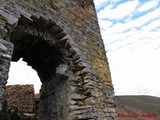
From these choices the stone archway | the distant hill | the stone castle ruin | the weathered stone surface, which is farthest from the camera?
the distant hill

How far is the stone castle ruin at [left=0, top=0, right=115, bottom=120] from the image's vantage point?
165 inches

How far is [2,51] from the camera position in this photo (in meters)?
3.14

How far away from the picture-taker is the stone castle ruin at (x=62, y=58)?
13.7 feet

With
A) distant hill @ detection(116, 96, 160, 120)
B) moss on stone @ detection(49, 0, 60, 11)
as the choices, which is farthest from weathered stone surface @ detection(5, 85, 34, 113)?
distant hill @ detection(116, 96, 160, 120)

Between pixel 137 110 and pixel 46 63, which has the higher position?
pixel 137 110

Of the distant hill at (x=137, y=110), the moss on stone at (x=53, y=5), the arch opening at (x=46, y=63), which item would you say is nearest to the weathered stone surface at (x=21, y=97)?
the arch opening at (x=46, y=63)

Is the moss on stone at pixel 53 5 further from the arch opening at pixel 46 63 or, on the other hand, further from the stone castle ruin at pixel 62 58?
the arch opening at pixel 46 63

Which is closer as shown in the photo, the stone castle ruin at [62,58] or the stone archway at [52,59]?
the stone castle ruin at [62,58]

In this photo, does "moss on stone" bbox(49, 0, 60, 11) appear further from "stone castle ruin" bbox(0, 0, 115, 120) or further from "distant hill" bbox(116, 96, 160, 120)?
"distant hill" bbox(116, 96, 160, 120)

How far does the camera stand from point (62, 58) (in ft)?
15.4

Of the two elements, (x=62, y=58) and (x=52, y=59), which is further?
(x=52, y=59)

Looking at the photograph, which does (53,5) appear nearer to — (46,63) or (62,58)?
(62,58)

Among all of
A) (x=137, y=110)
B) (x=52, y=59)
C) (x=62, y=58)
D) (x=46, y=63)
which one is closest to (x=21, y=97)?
(x=46, y=63)

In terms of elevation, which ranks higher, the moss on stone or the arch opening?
the moss on stone
